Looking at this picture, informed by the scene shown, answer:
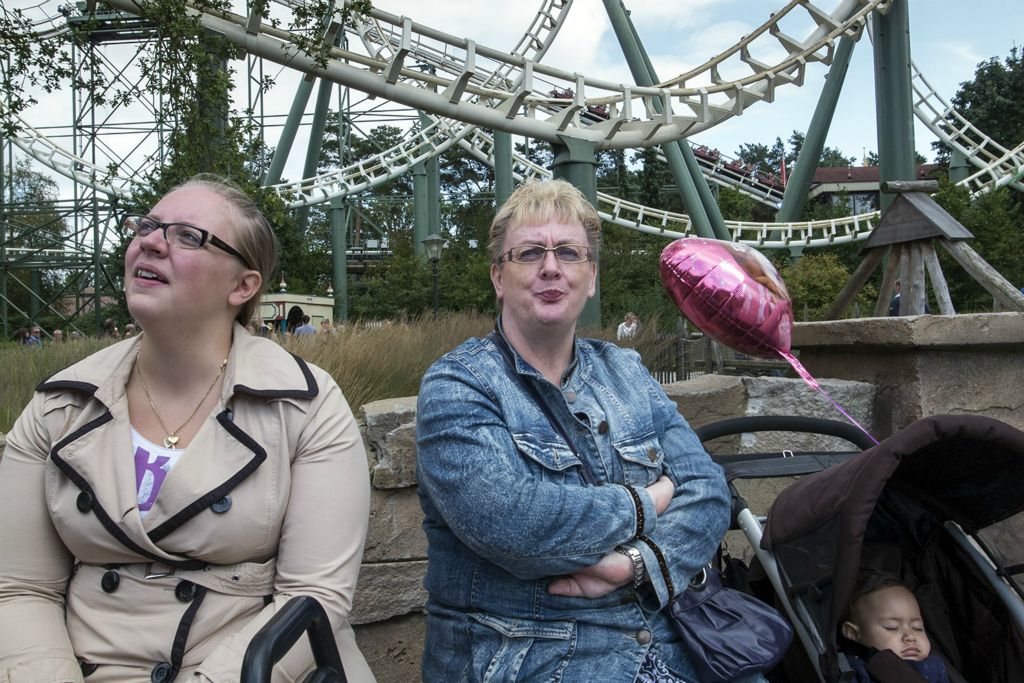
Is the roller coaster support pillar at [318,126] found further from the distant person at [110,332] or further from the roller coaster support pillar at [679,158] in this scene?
the distant person at [110,332]

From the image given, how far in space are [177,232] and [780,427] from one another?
67.2 inches

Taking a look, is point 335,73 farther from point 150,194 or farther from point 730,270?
point 730,270

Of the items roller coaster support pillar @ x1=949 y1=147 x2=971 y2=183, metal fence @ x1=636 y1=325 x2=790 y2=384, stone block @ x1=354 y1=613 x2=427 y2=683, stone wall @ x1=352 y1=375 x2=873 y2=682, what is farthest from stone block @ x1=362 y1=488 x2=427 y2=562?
roller coaster support pillar @ x1=949 y1=147 x2=971 y2=183

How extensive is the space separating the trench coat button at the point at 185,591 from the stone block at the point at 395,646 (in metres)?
1.26

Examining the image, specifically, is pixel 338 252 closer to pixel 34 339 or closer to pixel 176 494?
pixel 34 339

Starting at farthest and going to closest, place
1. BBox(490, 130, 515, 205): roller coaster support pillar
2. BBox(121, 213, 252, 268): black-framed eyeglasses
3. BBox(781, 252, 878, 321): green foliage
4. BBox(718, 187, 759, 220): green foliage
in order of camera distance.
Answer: BBox(718, 187, 759, 220): green foliage < BBox(781, 252, 878, 321): green foliage < BBox(490, 130, 515, 205): roller coaster support pillar < BBox(121, 213, 252, 268): black-framed eyeglasses

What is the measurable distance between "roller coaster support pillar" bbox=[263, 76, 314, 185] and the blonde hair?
19.0m

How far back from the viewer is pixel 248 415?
5.97 feet

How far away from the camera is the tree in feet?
137

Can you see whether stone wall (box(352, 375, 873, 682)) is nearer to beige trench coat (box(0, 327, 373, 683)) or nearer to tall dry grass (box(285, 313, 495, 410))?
tall dry grass (box(285, 313, 495, 410))

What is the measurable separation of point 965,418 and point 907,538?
1.86 ft

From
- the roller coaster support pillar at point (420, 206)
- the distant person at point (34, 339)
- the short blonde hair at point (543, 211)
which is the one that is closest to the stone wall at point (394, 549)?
the short blonde hair at point (543, 211)

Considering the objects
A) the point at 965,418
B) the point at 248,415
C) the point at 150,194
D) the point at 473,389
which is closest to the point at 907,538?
the point at 965,418

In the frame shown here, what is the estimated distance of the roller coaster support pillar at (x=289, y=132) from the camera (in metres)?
19.9
